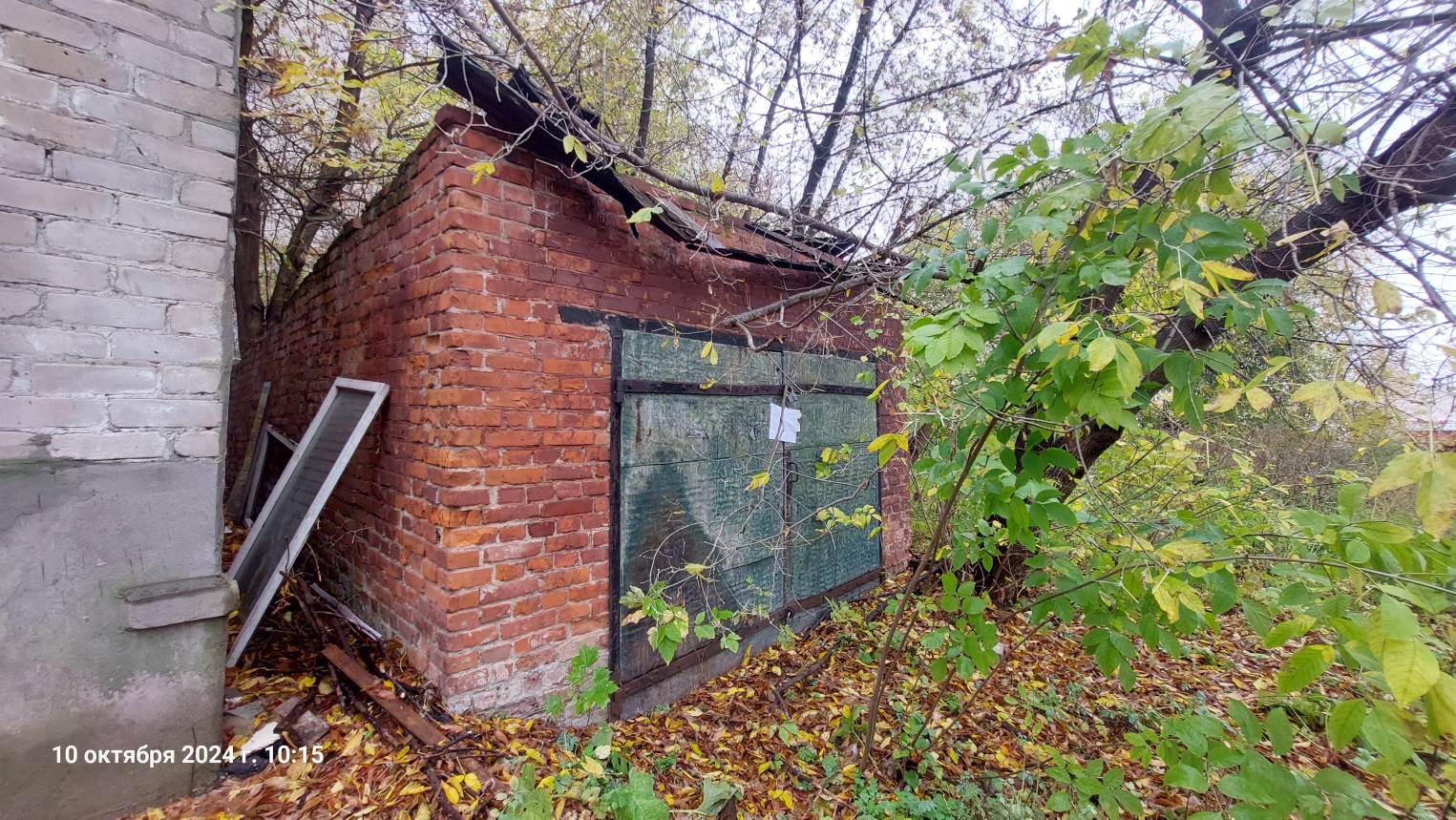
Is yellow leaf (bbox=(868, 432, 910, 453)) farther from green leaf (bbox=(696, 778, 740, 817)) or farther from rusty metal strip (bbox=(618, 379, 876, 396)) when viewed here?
green leaf (bbox=(696, 778, 740, 817))

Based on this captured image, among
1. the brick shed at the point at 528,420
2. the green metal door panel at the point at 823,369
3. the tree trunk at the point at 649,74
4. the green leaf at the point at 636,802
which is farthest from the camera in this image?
the tree trunk at the point at 649,74

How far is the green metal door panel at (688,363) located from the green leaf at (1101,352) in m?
2.03

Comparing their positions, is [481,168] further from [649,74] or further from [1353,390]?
[649,74]

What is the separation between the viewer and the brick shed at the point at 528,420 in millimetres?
2465

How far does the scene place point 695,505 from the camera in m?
3.33

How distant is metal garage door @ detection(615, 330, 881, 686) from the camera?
9.91 feet

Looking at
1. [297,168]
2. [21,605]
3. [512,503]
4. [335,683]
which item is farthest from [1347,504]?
[297,168]

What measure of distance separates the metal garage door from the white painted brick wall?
5.49 feet

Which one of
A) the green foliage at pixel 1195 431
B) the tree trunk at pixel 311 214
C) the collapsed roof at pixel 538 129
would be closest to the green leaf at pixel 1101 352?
the green foliage at pixel 1195 431

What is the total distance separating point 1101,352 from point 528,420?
2.26 metres

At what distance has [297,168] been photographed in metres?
4.89

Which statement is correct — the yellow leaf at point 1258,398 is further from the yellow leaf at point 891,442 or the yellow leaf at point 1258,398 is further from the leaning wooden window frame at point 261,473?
the leaning wooden window frame at point 261,473

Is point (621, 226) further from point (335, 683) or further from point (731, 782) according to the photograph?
point (731, 782)

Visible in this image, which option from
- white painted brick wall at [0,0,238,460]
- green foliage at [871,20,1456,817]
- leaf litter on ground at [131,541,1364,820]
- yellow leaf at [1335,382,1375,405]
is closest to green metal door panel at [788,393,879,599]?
leaf litter on ground at [131,541,1364,820]
